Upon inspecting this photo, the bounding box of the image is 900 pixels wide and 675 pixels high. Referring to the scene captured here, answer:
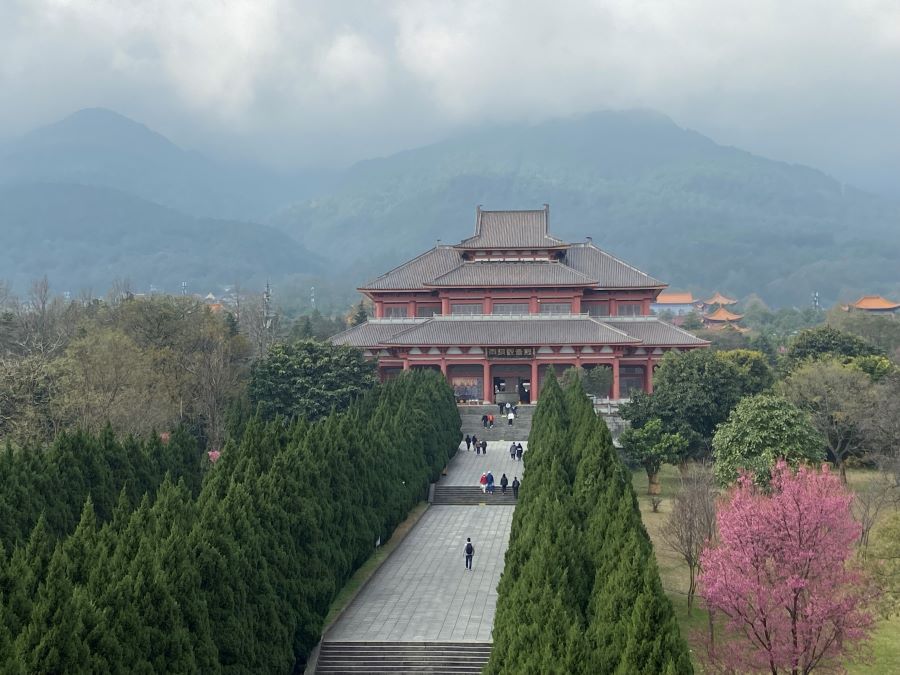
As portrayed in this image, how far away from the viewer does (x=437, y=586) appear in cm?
2545

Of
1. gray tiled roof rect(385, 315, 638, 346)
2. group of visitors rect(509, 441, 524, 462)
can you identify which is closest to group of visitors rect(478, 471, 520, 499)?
group of visitors rect(509, 441, 524, 462)

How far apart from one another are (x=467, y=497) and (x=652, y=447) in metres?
7.11

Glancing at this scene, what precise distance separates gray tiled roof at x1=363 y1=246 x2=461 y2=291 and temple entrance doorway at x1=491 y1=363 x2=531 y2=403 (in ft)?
22.7

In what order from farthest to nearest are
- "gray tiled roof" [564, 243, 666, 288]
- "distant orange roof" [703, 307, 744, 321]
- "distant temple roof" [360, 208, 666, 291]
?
"distant orange roof" [703, 307, 744, 321] < "gray tiled roof" [564, 243, 666, 288] < "distant temple roof" [360, 208, 666, 291]

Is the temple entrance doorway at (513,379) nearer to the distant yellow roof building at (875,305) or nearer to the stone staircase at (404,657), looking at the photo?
the stone staircase at (404,657)

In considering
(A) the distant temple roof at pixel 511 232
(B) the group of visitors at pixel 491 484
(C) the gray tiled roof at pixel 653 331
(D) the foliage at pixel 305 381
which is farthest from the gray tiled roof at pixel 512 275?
(B) the group of visitors at pixel 491 484

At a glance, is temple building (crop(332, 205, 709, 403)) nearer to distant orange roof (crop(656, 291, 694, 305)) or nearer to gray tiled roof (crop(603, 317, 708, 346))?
gray tiled roof (crop(603, 317, 708, 346))

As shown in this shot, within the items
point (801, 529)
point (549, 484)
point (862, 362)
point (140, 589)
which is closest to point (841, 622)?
point (801, 529)

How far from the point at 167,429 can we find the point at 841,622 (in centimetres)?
3240

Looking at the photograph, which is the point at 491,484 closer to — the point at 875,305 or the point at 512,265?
the point at 512,265

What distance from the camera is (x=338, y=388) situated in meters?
47.0

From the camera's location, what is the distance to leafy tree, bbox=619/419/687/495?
35.9 meters

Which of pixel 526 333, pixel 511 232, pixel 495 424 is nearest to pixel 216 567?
pixel 495 424

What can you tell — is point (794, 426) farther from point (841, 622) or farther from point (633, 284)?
point (633, 284)
